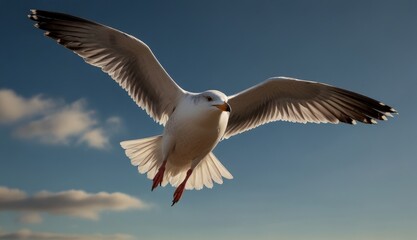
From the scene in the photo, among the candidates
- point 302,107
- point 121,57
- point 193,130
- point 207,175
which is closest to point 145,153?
point 207,175

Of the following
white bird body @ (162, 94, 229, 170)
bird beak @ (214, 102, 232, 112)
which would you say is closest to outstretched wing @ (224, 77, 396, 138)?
white bird body @ (162, 94, 229, 170)

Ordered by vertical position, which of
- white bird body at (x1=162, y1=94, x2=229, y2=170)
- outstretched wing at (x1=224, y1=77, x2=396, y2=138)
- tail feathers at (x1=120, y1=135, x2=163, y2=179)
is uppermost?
outstretched wing at (x1=224, y1=77, x2=396, y2=138)

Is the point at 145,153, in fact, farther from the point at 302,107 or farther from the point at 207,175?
the point at 302,107

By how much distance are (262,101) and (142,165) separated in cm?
121

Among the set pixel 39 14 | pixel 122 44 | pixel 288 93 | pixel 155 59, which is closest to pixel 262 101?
pixel 288 93

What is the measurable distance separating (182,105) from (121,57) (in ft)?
2.75

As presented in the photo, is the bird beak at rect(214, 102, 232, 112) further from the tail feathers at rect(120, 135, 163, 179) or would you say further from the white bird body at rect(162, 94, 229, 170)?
the tail feathers at rect(120, 135, 163, 179)

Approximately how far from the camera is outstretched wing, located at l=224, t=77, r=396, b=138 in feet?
14.3

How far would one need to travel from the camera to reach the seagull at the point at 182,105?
3.56 m

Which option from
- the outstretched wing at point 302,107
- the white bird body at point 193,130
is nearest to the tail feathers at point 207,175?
the outstretched wing at point 302,107

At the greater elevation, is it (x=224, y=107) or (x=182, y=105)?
(x=182, y=105)

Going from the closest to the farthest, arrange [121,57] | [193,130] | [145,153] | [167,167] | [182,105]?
[193,130] < [182,105] < [167,167] < [121,57] < [145,153]

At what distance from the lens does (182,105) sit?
3654 millimetres

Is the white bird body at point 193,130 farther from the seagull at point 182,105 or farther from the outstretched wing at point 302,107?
the outstretched wing at point 302,107
